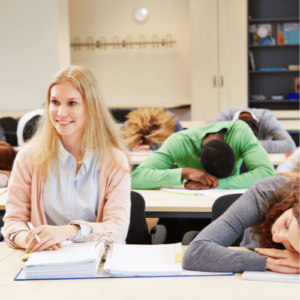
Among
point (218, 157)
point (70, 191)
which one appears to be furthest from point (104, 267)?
point (218, 157)

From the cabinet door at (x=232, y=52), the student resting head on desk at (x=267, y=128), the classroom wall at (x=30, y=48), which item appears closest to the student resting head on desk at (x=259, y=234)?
the student resting head on desk at (x=267, y=128)

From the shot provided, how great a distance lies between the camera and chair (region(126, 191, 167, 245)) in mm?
1925

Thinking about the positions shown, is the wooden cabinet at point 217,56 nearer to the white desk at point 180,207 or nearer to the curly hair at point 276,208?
the white desk at point 180,207

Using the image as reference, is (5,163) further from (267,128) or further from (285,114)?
(285,114)

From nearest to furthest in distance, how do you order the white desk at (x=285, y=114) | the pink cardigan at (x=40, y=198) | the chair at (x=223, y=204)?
1. the pink cardigan at (x=40, y=198)
2. the chair at (x=223, y=204)
3. the white desk at (x=285, y=114)

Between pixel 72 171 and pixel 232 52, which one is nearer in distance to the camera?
pixel 72 171

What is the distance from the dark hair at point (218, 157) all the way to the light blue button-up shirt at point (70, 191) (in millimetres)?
819

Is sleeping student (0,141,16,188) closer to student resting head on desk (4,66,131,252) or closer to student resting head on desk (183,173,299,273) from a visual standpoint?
student resting head on desk (4,66,131,252)

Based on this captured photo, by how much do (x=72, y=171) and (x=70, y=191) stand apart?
9cm

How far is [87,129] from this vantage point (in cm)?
171

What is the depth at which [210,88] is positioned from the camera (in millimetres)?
6660

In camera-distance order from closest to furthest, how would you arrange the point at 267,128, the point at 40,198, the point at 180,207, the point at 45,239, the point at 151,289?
the point at 151,289
the point at 45,239
the point at 40,198
the point at 180,207
the point at 267,128

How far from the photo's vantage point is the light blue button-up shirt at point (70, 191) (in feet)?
5.45

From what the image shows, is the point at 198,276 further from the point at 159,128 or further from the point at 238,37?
the point at 238,37
